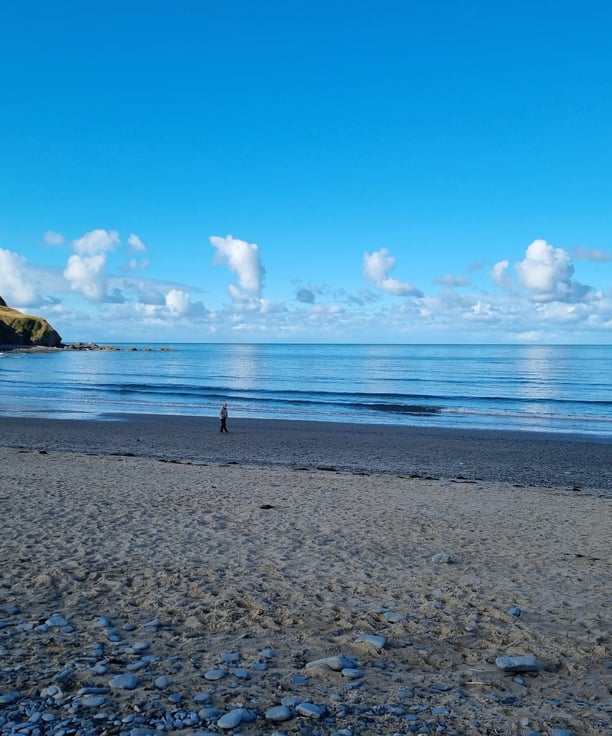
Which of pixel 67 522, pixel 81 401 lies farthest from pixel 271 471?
pixel 81 401

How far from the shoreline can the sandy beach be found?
4.05m

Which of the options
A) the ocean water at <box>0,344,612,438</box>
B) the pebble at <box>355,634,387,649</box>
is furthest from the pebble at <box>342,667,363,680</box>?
the ocean water at <box>0,344,612,438</box>

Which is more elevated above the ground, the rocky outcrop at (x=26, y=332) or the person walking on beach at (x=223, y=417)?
the rocky outcrop at (x=26, y=332)

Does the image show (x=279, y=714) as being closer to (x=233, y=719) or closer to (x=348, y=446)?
(x=233, y=719)

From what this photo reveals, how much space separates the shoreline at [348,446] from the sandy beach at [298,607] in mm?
4052

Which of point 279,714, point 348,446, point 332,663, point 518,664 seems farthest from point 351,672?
point 348,446

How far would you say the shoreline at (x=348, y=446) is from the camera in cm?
1872

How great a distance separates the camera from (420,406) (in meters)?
40.1

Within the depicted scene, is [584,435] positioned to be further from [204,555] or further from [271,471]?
[204,555]

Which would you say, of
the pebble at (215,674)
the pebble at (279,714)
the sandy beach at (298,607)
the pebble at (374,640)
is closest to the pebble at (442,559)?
the sandy beach at (298,607)

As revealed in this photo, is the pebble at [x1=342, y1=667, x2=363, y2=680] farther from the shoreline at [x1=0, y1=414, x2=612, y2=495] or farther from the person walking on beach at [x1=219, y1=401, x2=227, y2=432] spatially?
the person walking on beach at [x1=219, y1=401, x2=227, y2=432]

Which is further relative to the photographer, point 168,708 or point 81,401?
point 81,401

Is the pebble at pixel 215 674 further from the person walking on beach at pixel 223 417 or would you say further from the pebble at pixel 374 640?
the person walking on beach at pixel 223 417

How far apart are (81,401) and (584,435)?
108ft
